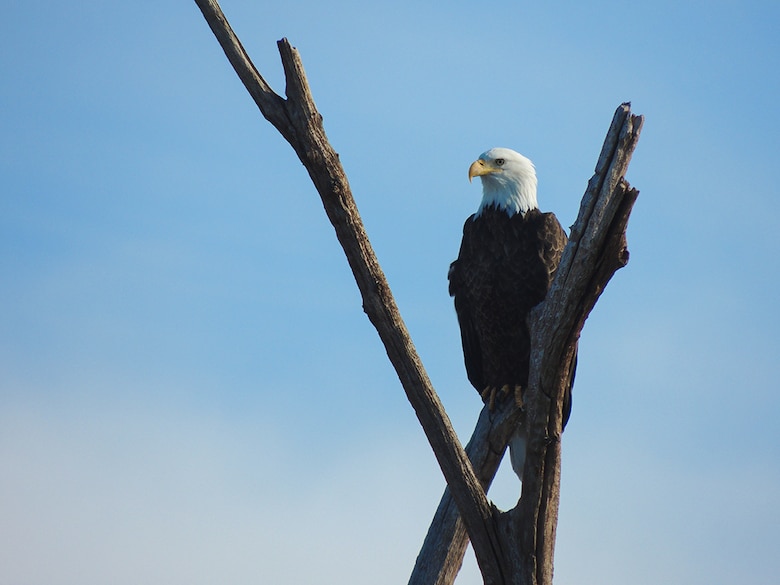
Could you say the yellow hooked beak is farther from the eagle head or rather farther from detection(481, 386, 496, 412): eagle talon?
detection(481, 386, 496, 412): eagle talon

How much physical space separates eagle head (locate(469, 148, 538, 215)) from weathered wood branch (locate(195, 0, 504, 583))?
199 centimetres

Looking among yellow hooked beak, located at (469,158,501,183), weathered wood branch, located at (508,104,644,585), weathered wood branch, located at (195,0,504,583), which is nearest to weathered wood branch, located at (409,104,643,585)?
weathered wood branch, located at (508,104,644,585)

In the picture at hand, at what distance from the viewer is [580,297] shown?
11.5 feet

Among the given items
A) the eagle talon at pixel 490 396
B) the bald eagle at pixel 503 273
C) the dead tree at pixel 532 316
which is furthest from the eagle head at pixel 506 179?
the dead tree at pixel 532 316

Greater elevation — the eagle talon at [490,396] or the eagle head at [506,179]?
the eagle head at [506,179]

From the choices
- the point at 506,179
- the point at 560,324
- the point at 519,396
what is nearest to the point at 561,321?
the point at 560,324

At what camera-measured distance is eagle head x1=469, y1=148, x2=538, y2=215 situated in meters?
5.48

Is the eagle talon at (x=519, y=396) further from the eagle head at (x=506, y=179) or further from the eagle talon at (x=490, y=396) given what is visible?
the eagle head at (x=506, y=179)

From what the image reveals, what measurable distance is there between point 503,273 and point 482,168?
73 centimetres

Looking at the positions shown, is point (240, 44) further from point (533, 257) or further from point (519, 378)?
point (519, 378)

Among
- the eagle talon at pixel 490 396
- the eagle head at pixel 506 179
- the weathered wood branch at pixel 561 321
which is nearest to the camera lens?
the weathered wood branch at pixel 561 321

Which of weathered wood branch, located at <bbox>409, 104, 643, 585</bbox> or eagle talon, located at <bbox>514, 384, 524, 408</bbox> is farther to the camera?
eagle talon, located at <bbox>514, 384, 524, 408</bbox>

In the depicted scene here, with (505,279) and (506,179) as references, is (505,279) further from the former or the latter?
(506,179)

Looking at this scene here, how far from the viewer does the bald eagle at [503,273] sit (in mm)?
5160
